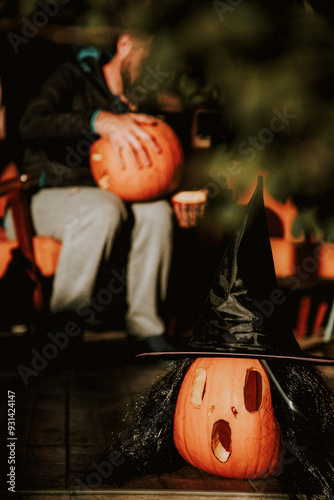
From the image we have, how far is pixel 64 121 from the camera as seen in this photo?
329 cm

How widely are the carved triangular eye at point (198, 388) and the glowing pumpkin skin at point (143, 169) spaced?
1603mm

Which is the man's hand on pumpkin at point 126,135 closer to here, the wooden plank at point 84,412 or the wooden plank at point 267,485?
the wooden plank at point 84,412

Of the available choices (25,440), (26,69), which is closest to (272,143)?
(26,69)

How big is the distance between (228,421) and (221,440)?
0.41 ft

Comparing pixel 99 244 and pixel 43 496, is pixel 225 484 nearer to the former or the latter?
pixel 43 496

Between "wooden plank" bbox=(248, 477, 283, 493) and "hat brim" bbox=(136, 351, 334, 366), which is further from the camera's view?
"wooden plank" bbox=(248, 477, 283, 493)

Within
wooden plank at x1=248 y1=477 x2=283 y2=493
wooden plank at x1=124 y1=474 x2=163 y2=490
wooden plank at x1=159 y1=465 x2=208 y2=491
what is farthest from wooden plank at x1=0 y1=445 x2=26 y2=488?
wooden plank at x1=248 y1=477 x2=283 y2=493

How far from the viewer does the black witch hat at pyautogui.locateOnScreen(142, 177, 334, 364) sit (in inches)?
65.6

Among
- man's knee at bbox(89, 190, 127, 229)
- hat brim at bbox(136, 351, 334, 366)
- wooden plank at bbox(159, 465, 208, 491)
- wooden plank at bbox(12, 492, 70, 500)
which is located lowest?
wooden plank at bbox(159, 465, 208, 491)

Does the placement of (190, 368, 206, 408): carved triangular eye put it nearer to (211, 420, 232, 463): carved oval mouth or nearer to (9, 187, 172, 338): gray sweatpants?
(211, 420, 232, 463): carved oval mouth

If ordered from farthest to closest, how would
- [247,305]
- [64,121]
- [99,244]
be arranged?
[64,121], [99,244], [247,305]

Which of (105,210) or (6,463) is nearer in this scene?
(6,463)

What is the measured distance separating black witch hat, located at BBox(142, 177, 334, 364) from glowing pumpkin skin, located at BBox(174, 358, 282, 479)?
0.14 metres

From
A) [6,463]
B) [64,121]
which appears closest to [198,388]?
[6,463]
